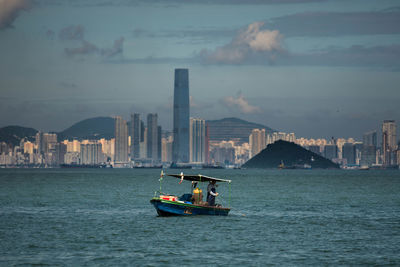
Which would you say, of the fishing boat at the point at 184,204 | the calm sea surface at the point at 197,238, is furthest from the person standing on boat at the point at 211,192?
the calm sea surface at the point at 197,238

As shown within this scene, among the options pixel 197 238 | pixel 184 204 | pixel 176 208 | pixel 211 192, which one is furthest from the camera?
pixel 211 192

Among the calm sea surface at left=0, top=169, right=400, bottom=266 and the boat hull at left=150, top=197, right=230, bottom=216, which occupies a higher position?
the boat hull at left=150, top=197, right=230, bottom=216

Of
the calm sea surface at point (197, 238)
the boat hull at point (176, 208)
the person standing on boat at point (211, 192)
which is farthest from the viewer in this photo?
the person standing on boat at point (211, 192)

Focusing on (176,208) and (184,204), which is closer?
(184,204)

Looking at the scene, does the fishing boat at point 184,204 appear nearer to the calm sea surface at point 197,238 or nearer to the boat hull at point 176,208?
the boat hull at point 176,208

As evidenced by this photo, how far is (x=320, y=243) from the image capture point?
48.2m

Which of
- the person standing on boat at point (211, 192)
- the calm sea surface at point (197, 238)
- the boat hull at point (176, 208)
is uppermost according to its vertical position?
the person standing on boat at point (211, 192)

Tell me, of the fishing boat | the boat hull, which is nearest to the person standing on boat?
the fishing boat


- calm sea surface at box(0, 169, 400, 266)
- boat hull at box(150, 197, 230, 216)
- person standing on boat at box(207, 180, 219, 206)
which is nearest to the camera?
calm sea surface at box(0, 169, 400, 266)

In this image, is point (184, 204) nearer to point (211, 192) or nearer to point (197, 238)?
point (211, 192)

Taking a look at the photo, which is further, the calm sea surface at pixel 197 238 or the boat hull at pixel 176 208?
the boat hull at pixel 176 208

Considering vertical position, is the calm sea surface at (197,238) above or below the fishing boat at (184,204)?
below

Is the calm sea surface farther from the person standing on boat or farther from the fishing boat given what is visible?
the person standing on boat

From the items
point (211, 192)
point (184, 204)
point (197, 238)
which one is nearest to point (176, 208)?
point (184, 204)
